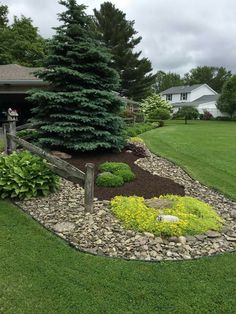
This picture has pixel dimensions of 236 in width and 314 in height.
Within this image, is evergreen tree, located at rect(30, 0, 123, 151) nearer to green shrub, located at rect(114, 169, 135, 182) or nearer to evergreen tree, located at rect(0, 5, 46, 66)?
green shrub, located at rect(114, 169, 135, 182)

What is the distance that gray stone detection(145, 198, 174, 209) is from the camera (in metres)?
5.30

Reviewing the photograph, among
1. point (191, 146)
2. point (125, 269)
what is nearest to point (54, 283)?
point (125, 269)

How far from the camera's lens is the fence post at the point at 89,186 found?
4.90 metres

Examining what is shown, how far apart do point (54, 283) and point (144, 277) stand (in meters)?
0.97

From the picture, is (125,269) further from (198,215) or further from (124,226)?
(198,215)

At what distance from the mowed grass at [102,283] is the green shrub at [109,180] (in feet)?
7.67

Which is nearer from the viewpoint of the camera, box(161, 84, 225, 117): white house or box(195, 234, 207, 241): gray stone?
box(195, 234, 207, 241): gray stone

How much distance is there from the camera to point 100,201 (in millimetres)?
5680

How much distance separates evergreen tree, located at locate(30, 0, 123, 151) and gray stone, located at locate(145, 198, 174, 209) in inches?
133

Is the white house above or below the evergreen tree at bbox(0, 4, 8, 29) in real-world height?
below

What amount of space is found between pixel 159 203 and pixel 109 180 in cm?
140

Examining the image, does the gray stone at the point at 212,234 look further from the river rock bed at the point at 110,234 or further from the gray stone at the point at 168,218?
the gray stone at the point at 168,218

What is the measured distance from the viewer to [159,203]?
541 cm

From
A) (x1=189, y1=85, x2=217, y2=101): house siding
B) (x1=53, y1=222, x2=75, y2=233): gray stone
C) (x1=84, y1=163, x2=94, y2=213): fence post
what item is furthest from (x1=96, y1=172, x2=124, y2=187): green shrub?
(x1=189, y1=85, x2=217, y2=101): house siding
